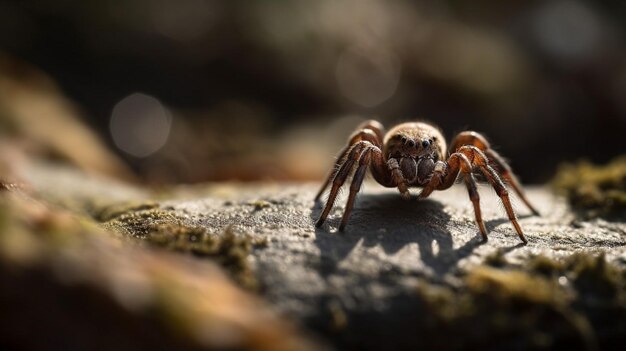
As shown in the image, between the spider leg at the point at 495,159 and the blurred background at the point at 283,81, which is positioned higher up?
the blurred background at the point at 283,81

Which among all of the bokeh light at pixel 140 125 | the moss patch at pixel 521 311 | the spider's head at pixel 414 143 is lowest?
the moss patch at pixel 521 311

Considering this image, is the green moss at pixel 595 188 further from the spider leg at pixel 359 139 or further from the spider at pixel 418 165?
the spider leg at pixel 359 139

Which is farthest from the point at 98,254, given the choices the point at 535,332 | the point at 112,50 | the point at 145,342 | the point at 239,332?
the point at 112,50

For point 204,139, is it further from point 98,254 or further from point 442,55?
point 98,254

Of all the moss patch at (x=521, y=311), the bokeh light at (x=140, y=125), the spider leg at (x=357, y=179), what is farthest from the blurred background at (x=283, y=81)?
the moss patch at (x=521, y=311)

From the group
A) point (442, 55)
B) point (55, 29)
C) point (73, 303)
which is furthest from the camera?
point (442, 55)

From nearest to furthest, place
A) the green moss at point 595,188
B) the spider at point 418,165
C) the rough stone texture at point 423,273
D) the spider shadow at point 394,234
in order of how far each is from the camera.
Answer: the rough stone texture at point 423,273 → the spider shadow at point 394,234 → the spider at point 418,165 → the green moss at point 595,188
